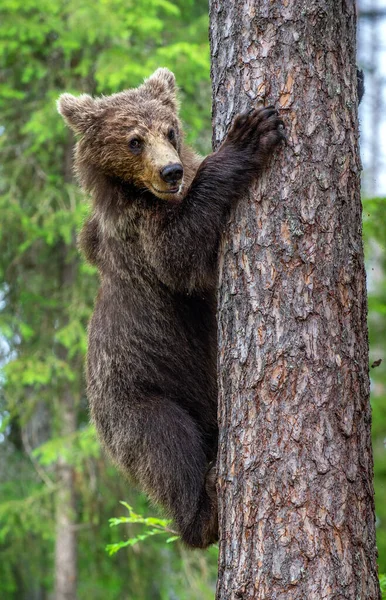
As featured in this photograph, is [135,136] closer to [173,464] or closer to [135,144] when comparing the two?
[135,144]

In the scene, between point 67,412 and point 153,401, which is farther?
point 67,412

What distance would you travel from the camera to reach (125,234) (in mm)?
4613

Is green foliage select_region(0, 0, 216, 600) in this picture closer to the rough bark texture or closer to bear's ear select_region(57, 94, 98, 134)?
bear's ear select_region(57, 94, 98, 134)

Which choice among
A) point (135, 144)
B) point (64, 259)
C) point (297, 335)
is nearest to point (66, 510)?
point (64, 259)

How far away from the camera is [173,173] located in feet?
14.1

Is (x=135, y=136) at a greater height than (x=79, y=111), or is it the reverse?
(x=79, y=111)

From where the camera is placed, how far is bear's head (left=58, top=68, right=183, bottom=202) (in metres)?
4.43

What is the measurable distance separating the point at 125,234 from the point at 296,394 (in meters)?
1.79

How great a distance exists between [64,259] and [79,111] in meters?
6.19

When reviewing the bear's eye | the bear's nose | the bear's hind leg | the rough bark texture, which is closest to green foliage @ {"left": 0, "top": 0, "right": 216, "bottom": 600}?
the bear's eye

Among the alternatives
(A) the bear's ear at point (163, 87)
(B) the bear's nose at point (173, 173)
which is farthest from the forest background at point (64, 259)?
(B) the bear's nose at point (173, 173)

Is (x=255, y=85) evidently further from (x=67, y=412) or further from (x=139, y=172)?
(x=67, y=412)

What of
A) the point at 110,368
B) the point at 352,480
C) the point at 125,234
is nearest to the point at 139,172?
the point at 125,234

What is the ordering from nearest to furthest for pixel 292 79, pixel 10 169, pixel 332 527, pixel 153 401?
pixel 332 527 → pixel 292 79 → pixel 153 401 → pixel 10 169
